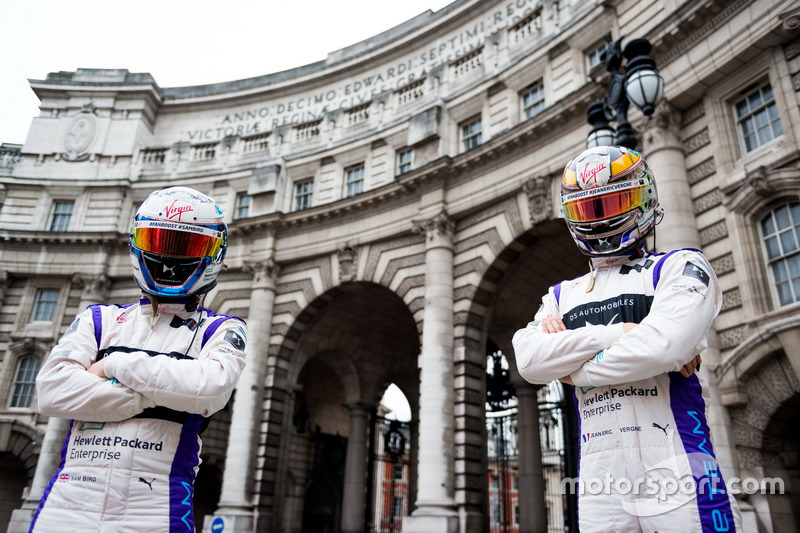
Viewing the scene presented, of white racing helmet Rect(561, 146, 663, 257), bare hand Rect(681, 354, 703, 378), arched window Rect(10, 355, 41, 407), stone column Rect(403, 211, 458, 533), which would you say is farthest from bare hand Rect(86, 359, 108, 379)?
arched window Rect(10, 355, 41, 407)

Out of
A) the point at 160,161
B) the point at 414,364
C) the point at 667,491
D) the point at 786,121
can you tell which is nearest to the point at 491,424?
the point at 414,364

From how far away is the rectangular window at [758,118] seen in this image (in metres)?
11.3

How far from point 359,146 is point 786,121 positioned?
13.9 meters

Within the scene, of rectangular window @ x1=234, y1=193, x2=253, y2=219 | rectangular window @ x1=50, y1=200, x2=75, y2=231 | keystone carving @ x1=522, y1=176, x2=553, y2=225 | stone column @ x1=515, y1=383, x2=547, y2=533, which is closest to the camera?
keystone carving @ x1=522, y1=176, x2=553, y2=225

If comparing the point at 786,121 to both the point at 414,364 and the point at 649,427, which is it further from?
the point at 414,364

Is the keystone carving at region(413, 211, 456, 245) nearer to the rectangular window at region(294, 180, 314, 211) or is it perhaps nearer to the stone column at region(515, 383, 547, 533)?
the stone column at region(515, 383, 547, 533)

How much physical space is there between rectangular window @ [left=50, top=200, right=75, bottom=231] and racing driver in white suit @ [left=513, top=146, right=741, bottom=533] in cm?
2640

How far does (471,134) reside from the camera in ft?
63.0

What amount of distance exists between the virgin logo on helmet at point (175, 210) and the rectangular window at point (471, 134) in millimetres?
15810

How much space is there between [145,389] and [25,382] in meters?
24.3

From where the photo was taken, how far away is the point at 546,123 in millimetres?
15586

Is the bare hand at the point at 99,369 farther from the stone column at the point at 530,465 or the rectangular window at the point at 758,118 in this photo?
the stone column at the point at 530,465

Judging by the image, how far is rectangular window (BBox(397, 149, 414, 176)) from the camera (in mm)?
20562

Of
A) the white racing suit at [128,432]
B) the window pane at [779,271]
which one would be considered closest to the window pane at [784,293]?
the window pane at [779,271]
